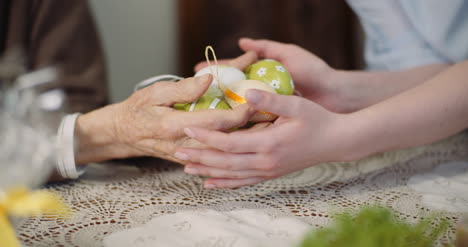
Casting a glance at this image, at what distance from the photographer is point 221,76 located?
0.74 m

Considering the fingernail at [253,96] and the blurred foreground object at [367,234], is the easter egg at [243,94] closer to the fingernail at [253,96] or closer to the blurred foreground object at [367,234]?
the fingernail at [253,96]

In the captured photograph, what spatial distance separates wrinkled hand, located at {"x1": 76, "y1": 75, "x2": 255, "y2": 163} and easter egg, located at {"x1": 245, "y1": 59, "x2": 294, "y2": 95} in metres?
0.11

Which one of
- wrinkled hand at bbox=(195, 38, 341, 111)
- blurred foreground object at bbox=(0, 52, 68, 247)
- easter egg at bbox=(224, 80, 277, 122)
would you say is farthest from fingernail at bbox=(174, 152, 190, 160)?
wrinkled hand at bbox=(195, 38, 341, 111)

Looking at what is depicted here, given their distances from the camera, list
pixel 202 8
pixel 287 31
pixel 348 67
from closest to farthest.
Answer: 1. pixel 202 8
2. pixel 287 31
3. pixel 348 67

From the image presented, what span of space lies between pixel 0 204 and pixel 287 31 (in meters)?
1.78

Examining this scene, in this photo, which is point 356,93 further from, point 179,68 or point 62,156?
point 179,68

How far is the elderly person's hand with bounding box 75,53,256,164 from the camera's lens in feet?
2.11

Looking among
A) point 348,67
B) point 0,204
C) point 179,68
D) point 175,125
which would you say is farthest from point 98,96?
point 348,67

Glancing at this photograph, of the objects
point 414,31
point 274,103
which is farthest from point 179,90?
point 414,31

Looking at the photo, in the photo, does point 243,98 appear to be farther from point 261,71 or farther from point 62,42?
point 62,42

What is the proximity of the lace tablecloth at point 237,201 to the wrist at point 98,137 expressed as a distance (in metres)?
0.04

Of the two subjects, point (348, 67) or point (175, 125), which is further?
point (348, 67)

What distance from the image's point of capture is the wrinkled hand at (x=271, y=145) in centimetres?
63

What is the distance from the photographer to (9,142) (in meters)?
0.40
